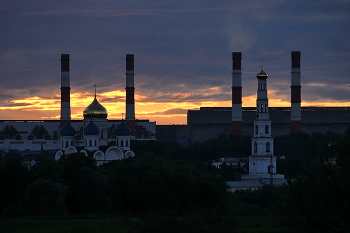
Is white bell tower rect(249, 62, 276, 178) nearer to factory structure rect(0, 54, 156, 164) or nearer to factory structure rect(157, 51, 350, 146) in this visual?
factory structure rect(0, 54, 156, 164)

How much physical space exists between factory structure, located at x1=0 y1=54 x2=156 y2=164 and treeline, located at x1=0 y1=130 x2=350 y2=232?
2169 cm

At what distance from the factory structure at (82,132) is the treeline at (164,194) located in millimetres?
21688

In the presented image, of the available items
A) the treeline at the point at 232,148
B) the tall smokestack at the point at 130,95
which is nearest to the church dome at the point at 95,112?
the treeline at the point at 232,148

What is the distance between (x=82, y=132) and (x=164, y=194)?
Result: 4937 cm

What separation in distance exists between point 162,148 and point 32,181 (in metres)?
49.6

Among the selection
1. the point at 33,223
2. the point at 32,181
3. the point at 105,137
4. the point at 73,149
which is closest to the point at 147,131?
the point at 105,137

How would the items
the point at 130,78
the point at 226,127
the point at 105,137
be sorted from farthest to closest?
the point at 226,127, the point at 130,78, the point at 105,137

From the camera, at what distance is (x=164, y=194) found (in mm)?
35125

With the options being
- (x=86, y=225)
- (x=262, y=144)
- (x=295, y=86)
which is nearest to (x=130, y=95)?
(x=295, y=86)

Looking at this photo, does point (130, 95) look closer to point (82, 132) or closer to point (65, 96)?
point (82, 132)

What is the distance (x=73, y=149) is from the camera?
65688 millimetres

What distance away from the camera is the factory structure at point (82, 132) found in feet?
216

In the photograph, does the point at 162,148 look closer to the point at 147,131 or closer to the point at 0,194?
the point at 147,131

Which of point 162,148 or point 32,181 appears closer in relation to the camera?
point 32,181
